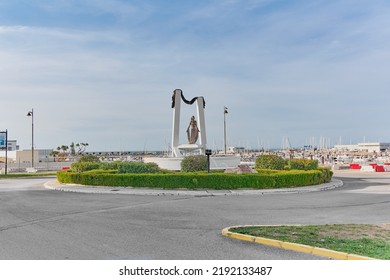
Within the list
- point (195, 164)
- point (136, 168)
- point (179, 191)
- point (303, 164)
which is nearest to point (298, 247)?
point (179, 191)

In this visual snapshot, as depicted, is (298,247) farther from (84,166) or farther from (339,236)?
(84,166)

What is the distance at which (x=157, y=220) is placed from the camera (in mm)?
12609

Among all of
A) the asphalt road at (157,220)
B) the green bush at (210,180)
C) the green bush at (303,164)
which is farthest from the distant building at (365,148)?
the asphalt road at (157,220)

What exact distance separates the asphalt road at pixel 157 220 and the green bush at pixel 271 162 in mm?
9856

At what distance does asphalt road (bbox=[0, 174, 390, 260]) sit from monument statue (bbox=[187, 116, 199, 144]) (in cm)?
2166

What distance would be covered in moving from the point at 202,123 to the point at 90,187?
822 inches

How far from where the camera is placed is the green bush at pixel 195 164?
28.5m

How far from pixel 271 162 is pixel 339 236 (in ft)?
70.9

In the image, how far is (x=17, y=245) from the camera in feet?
30.0

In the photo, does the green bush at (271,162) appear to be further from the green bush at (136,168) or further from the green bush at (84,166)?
the green bush at (84,166)

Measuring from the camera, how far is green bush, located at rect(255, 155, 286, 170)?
30.8m

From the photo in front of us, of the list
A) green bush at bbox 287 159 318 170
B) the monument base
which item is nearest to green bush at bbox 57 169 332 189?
green bush at bbox 287 159 318 170

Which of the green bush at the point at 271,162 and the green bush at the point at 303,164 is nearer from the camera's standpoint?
the green bush at the point at 303,164
